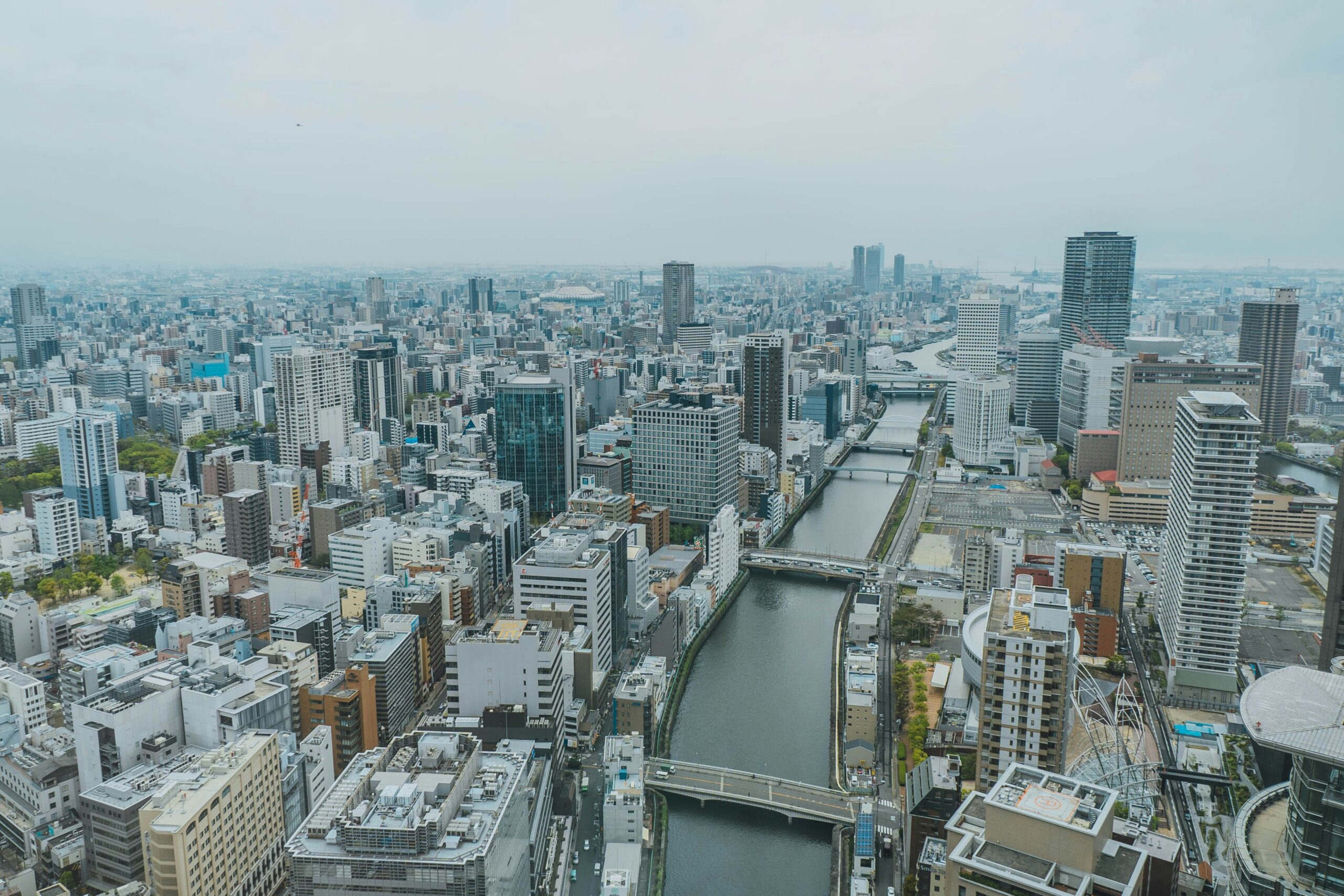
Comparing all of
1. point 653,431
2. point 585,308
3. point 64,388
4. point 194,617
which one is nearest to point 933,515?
point 653,431

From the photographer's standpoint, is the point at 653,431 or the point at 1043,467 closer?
the point at 653,431

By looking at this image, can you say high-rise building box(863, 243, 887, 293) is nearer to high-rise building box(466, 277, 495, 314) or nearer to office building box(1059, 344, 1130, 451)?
high-rise building box(466, 277, 495, 314)

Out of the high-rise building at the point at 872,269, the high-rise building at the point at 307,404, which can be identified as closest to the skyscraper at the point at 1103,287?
the high-rise building at the point at 307,404

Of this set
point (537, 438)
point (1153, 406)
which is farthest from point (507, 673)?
point (1153, 406)

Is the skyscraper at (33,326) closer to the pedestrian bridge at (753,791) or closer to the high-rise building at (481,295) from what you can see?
the high-rise building at (481,295)

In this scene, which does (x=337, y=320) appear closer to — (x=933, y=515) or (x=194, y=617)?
(x=933, y=515)
